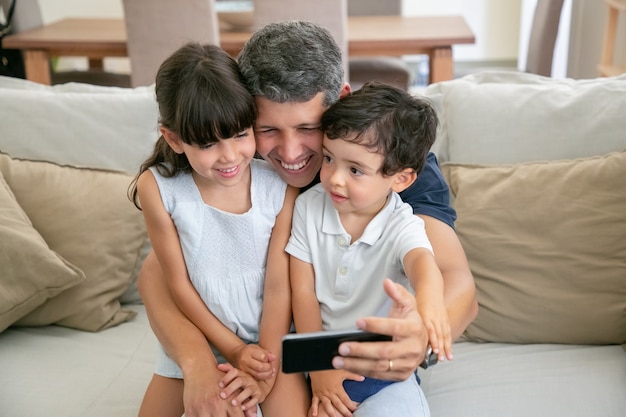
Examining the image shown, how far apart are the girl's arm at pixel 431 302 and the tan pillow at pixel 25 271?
0.93 metres

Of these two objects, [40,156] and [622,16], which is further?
[622,16]

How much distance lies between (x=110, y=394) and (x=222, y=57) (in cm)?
81

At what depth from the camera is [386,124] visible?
129 centimetres

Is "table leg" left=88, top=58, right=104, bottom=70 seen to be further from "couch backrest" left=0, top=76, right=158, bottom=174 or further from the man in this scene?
the man

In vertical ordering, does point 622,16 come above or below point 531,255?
above

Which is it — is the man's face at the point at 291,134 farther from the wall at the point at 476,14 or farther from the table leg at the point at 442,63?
the wall at the point at 476,14

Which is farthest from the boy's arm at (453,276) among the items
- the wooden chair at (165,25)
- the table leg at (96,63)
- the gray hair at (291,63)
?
the table leg at (96,63)

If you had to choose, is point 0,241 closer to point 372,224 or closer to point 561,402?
point 372,224

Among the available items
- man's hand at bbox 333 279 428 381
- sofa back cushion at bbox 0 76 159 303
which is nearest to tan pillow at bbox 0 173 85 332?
sofa back cushion at bbox 0 76 159 303

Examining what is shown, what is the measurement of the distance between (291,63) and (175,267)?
0.45 m

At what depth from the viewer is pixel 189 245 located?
4.59 feet

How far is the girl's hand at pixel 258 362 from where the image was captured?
132cm

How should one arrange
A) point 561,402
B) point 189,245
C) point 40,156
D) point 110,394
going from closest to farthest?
point 189,245
point 561,402
point 110,394
point 40,156

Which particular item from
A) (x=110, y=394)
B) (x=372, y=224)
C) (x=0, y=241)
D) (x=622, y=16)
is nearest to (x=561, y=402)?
(x=372, y=224)
